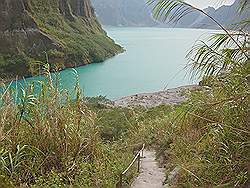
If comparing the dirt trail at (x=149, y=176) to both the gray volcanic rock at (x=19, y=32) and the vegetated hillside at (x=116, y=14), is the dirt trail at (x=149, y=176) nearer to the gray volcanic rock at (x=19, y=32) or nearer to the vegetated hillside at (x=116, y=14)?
the gray volcanic rock at (x=19, y=32)

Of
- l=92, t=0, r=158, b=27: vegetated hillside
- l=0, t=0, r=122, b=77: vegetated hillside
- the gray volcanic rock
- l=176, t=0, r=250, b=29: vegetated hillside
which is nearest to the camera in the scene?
l=176, t=0, r=250, b=29: vegetated hillside

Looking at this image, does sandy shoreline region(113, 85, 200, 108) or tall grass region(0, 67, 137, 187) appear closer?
tall grass region(0, 67, 137, 187)

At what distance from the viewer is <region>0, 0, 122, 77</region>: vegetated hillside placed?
108 feet

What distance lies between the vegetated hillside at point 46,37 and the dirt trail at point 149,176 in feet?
70.9

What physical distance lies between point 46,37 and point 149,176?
33.6 metres

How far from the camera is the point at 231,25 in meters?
2.41

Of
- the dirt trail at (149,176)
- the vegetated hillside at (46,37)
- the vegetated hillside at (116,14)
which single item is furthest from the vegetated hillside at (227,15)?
the vegetated hillside at (116,14)

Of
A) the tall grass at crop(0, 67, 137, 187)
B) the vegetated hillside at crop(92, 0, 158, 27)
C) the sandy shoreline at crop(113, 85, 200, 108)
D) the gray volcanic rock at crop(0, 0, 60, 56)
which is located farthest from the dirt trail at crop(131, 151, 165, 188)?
the vegetated hillside at crop(92, 0, 158, 27)

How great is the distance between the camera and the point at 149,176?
4.25 m

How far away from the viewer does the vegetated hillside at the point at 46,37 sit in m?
33.0

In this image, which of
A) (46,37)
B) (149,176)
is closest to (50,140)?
(149,176)

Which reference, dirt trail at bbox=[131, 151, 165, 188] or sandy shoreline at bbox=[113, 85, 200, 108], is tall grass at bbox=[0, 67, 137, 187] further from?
sandy shoreline at bbox=[113, 85, 200, 108]

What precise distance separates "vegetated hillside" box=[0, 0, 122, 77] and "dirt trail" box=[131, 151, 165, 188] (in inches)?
851

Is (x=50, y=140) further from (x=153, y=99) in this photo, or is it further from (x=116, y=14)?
(x=116, y=14)
